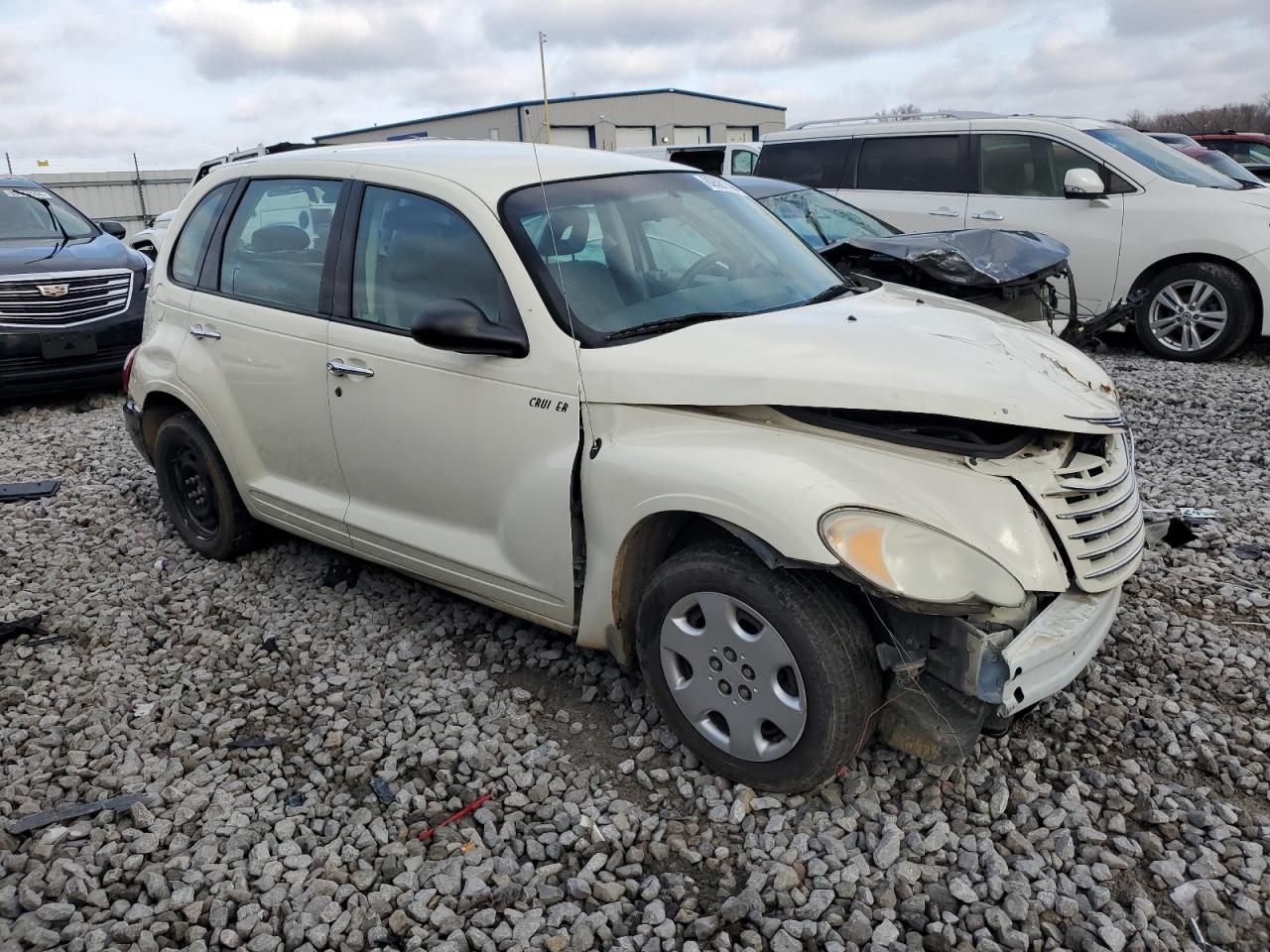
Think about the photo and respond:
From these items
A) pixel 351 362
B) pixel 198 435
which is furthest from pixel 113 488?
pixel 351 362

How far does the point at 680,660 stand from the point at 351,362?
5.60 feet

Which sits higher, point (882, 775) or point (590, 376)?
point (590, 376)

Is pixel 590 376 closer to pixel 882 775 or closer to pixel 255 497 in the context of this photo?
pixel 882 775

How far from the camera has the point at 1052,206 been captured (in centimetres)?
850

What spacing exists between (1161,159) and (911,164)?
2.13m

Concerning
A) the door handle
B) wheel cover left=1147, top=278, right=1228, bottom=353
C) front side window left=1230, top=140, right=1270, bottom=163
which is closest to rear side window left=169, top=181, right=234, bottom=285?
the door handle

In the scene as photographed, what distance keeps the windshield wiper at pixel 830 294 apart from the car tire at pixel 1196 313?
223 inches

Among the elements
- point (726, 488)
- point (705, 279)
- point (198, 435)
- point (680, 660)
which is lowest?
point (680, 660)

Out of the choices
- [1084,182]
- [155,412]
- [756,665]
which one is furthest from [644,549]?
[1084,182]

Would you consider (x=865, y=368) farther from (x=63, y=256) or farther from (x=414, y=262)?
(x=63, y=256)

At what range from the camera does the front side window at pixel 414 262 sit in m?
3.35

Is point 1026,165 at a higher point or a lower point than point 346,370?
higher

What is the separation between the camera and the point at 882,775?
9.94 ft

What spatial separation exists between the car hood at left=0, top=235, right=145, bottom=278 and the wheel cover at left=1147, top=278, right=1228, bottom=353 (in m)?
8.83
